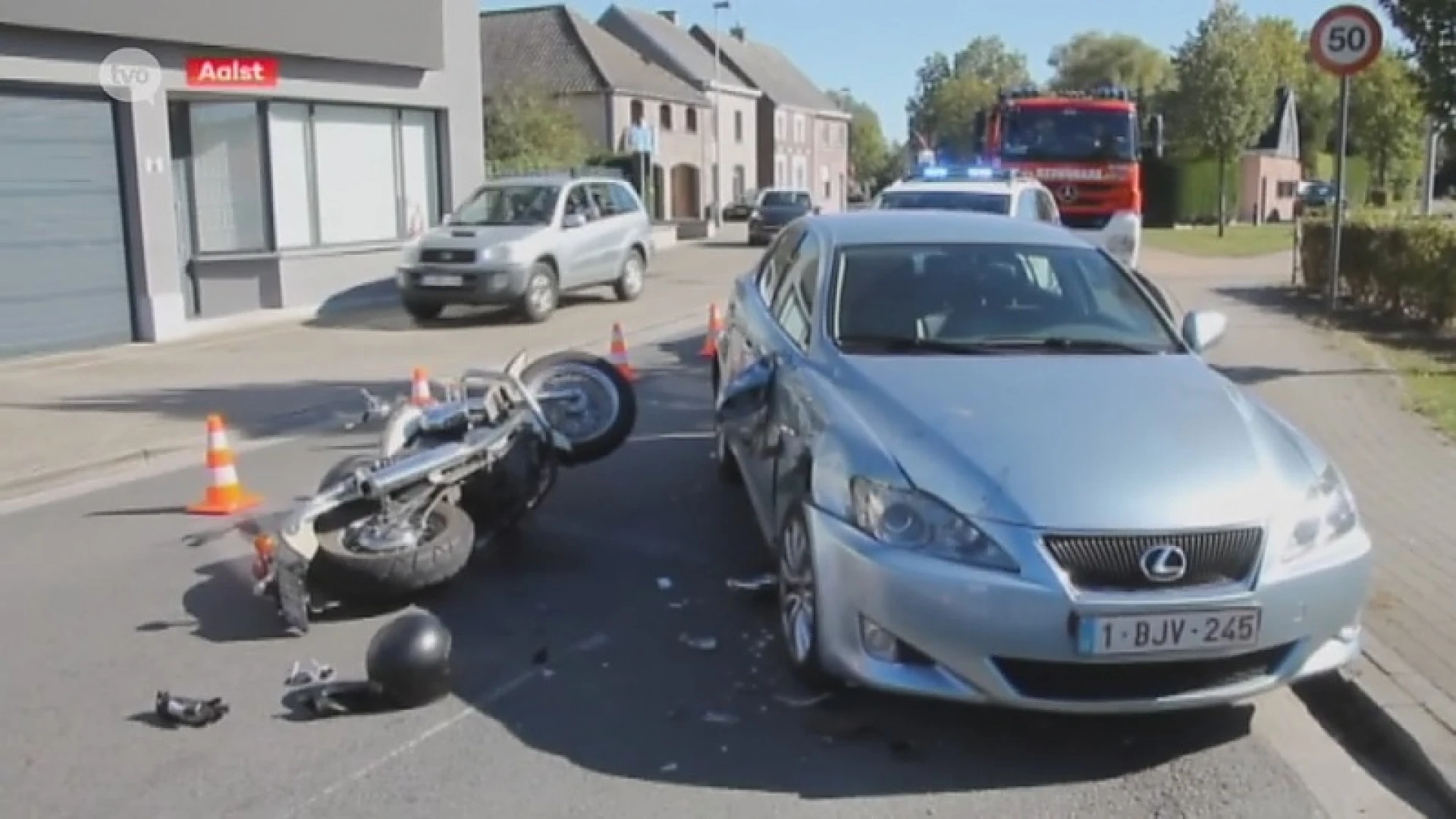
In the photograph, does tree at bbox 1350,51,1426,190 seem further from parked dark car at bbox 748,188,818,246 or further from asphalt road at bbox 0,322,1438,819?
asphalt road at bbox 0,322,1438,819

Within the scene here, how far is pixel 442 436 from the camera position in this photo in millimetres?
6934

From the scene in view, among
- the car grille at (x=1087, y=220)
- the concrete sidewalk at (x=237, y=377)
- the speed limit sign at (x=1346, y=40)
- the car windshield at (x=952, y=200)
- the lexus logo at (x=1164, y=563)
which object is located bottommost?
the concrete sidewalk at (x=237, y=377)

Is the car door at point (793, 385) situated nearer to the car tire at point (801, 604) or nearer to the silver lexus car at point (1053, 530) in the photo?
the silver lexus car at point (1053, 530)

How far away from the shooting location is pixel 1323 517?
14.9 feet

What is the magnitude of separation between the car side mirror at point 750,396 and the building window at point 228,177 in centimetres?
1316

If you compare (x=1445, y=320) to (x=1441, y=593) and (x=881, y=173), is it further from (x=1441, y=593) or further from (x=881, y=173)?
(x=881, y=173)

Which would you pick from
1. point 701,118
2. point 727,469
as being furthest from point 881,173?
point 727,469

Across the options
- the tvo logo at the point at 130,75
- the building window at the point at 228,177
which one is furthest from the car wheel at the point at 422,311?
the tvo logo at the point at 130,75

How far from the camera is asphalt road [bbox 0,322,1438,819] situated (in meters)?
4.25

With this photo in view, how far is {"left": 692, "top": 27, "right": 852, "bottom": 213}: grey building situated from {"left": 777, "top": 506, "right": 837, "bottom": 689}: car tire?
66.2 m

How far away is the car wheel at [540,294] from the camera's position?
59.5ft

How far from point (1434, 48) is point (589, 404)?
8.40 metres

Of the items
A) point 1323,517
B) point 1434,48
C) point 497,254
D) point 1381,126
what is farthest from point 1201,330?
point 1381,126

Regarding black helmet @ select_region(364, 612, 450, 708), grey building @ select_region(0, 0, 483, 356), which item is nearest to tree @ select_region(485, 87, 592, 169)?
grey building @ select_region(0, 0, 483, 356)
